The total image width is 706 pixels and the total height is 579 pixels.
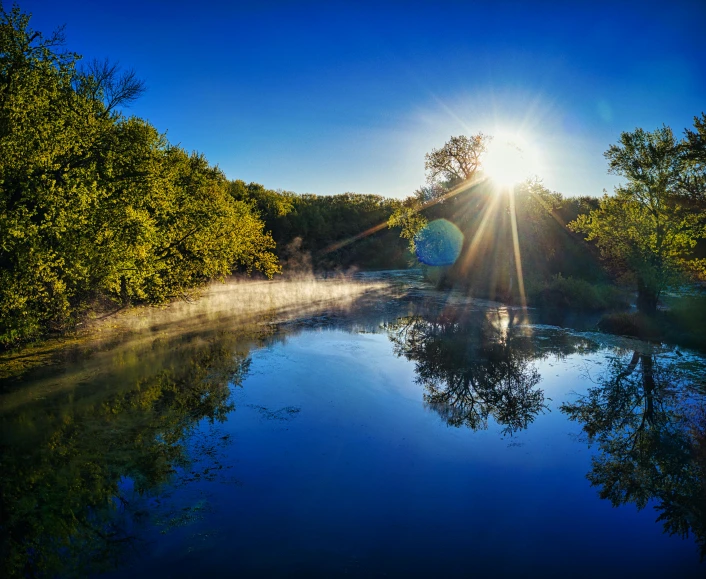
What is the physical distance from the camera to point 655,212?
917 inches

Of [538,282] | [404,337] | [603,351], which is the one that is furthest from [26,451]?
[538,282]

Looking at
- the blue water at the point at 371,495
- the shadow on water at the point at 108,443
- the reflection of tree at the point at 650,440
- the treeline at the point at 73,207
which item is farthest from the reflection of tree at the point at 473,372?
the treeline at the point at 73,207

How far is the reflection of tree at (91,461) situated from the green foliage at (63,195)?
14.0 ft

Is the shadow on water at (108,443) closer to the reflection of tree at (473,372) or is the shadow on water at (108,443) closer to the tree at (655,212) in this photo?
the reflection of tree at (473,372)

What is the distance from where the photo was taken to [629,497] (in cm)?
813

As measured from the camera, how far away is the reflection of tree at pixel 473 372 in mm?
12094

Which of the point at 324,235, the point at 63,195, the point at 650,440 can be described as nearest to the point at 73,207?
the point at 63,195

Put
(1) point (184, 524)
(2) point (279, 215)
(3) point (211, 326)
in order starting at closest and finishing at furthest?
1. (1) point (184, 524)
2. (3) point (211, 326)
3. (2) point (279, 215)

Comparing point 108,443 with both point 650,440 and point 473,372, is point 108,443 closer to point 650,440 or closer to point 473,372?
point 473,372

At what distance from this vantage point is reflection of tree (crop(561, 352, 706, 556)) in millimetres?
7965

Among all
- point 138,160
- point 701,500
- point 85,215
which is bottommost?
point 701,500

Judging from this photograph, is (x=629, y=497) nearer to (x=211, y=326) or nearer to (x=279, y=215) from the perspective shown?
(x=211, y=326)

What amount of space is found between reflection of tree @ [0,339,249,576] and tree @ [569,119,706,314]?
20.9 meters

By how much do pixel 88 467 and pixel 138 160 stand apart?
14.0 metres
